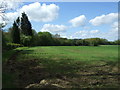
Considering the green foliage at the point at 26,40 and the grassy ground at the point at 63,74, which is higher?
the green foliage at the point at 26,40

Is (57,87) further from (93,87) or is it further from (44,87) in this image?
(93,87)

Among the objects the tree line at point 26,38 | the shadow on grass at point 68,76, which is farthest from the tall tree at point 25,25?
the shadow on grass at point 68,76

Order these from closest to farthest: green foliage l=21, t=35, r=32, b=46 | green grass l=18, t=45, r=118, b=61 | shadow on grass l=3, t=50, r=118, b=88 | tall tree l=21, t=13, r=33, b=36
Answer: shadow on grass l=3, t=50, r=118, b=88 → green grass l=18, t=45, r=118, b=61 → green foliage l=21, t=35, r=32, b=46 → tall tree l=21, t=13, r=33, b=36

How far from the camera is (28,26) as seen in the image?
54.8m

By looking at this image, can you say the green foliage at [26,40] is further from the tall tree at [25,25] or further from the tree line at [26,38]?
the tall tree at [25,25]

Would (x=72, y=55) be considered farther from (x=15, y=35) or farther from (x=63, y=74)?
(x=15, y=35)

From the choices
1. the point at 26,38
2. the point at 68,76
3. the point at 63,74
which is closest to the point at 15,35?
the point at 26,38

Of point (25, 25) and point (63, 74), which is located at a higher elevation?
point (25, 25)

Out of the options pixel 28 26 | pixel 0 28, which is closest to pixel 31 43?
pixel 28 26

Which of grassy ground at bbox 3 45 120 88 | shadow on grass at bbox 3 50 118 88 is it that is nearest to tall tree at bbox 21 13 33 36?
grassy ground at bbox 3 45 120 88

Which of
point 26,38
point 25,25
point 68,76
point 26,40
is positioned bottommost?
point 68,76

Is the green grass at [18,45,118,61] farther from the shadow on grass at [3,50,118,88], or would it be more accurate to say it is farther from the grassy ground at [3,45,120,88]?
the shadow on grass at [3,50,118,88]

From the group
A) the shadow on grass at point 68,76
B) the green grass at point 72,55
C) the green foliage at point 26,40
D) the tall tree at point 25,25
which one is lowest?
the shadow on grass at point 68,76

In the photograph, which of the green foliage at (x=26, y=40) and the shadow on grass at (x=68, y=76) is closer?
the shadow on grass at (x=68, y=76)
